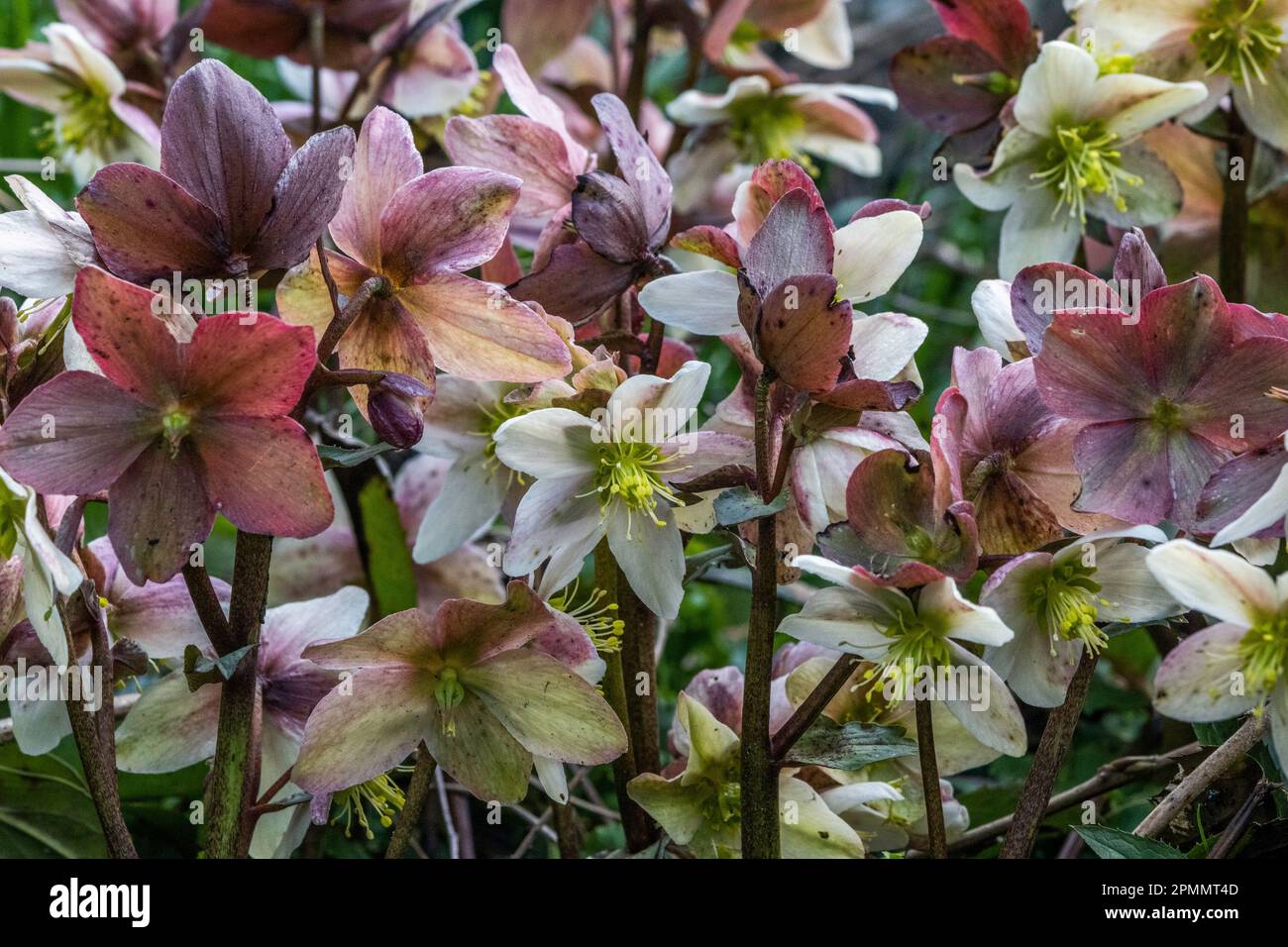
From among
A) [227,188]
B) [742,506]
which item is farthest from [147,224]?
[742,506]

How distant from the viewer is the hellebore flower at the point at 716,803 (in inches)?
22.8

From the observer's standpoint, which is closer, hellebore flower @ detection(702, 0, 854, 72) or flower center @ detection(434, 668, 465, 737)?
flower center @ detection(434, 668, 465, 737)

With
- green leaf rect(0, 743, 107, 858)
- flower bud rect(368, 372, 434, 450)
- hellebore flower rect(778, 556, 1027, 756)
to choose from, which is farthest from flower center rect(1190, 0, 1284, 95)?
green leaf rect(0, 743, 107, 858)

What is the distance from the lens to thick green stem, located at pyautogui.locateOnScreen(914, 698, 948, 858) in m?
0.56

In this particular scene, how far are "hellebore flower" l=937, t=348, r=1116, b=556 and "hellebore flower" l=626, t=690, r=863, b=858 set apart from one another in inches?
5.5

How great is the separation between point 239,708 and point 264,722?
0.07 meters

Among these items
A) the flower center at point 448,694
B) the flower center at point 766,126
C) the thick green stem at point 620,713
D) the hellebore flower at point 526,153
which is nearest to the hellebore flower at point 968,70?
the flower center at point 766,126

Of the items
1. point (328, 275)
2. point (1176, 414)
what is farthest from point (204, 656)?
point (1176, 414)

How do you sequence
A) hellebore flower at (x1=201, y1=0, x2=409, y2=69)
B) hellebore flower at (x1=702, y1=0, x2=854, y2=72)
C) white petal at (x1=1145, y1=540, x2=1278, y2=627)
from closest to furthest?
white petal at (x1=1145, y1=540, x2=1278, y2=627) < hellebore flower at (x1=201, y1=0, x2=409, y2=69) < hellebore flower at (x1=702, y1=0, x2=854, y2=72)

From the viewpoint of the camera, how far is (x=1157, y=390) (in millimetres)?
529

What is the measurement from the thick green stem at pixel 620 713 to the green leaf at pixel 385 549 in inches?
8.5

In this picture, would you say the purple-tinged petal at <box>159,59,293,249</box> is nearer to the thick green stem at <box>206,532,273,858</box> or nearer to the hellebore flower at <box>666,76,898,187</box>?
the thick green stem at <box>206,532,273,858</box>
